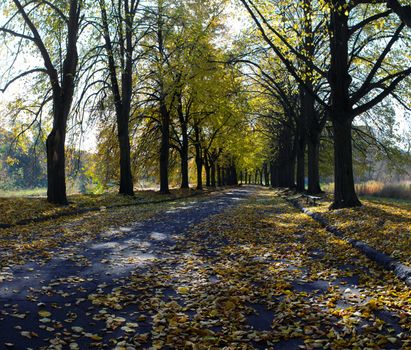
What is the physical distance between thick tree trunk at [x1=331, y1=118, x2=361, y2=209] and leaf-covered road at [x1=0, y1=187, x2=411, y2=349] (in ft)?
20.4

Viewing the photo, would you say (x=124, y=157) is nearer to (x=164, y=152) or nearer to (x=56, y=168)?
(x=164, y=152)

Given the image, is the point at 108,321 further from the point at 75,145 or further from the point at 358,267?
the point at 75,145

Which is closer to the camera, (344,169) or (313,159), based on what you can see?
(344,169)

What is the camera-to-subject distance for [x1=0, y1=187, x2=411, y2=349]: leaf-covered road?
13.8ft

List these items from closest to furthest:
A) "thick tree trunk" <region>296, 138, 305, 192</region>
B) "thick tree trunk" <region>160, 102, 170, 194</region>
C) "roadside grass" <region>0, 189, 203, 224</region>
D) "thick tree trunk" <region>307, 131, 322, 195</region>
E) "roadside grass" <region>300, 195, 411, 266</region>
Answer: "roadside grass" <region>300, 195, 411, 266</region>, "roadside grass" <region>0, 189, 203, 224</region>, "thick tree trunk" <region>307, 131, 322, 195</region>, "thick tree trunk" <region>296, 138, 305, 192</region>, "thick tree trunk" <region>160, 102, 170, 194</region>

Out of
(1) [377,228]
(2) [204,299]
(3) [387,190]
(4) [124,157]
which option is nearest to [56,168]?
(4) [124,157]

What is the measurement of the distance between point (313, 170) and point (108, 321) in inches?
846

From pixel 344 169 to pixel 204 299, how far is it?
10.9m

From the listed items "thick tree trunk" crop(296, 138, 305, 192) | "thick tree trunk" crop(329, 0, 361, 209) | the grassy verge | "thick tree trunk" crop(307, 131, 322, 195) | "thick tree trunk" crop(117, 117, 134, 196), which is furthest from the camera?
"thick tree trunk" crop(296, 138, 305, 192)

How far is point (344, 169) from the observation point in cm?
1513

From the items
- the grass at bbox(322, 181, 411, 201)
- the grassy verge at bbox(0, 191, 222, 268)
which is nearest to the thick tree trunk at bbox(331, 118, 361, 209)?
the grassy verge at bbox(0, 191, 222, 268)

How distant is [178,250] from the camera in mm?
8828

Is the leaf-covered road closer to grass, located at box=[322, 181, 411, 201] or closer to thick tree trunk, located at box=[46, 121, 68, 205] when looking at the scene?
thick tree trunk, located at box=[46, 121, 68, 205]

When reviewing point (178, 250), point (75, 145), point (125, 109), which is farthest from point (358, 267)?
point (125, 109)
